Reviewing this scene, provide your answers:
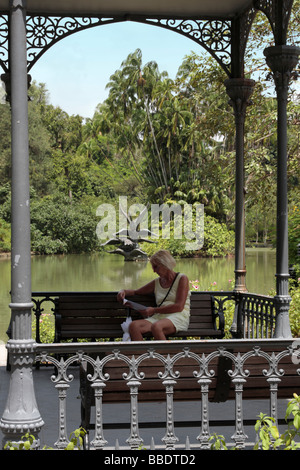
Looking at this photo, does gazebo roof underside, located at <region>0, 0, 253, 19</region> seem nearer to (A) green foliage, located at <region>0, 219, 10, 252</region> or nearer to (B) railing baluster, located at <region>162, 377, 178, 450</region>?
(B) railing baluster, located at <region>162, 377, 178, 450</region>

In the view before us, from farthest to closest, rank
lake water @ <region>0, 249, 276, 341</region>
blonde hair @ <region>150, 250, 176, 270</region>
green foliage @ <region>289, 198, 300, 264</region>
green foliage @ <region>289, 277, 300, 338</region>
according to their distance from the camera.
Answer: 1. lake water @ <region>0, 249, 276, 341</region>
2. green foliage @ <region>289, 198, 300, 264</region>
3. green foliage @ <region>289, 277, 300, 338</region>
4. blonde hair @ <region>150, 250, 176, 270</region>

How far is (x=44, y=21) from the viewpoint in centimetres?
792

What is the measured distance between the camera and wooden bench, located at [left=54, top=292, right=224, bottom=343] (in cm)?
805

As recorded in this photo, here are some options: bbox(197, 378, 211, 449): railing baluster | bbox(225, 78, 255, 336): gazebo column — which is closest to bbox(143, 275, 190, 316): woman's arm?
bbox(225, 78, 255, 336): gazebo column

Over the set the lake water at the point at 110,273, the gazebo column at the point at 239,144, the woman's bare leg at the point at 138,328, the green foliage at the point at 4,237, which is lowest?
the lake water at the point at 110,273

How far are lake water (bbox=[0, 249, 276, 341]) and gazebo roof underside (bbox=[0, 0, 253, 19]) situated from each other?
40.5ft

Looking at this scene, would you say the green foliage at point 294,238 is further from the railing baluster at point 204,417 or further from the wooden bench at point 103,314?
the railing baluster at point 204,417

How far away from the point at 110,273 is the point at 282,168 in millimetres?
28692

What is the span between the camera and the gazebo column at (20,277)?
4707mm

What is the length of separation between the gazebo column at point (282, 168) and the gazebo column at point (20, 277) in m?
2.58

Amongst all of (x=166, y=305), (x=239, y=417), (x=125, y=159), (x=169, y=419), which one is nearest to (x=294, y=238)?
(x=166, y=305)

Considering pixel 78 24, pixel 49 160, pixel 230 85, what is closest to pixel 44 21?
pixel 78 24

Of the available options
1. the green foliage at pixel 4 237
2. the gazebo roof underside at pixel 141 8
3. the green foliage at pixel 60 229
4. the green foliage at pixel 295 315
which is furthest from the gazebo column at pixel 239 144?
the green foliage at pixel 60 229
